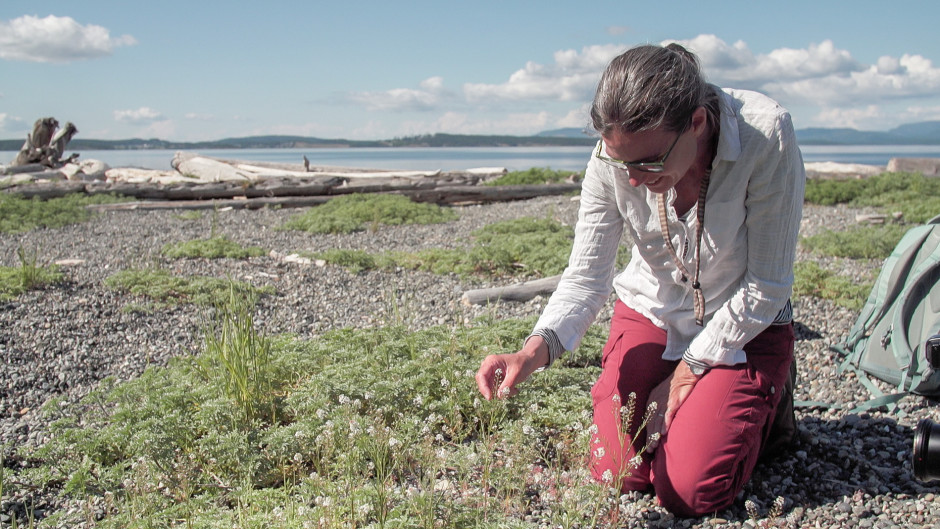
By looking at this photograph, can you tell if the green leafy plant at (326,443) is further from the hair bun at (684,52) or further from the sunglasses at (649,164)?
the hair bun at (684,52)

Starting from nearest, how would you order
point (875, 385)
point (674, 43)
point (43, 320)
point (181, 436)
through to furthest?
point (674, 43)
point (181, 436)
point (875, 385)
point (43, 320)

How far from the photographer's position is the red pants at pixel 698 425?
2.90 m

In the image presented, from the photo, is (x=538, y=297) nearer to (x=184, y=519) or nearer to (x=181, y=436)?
(x=181, y=436)

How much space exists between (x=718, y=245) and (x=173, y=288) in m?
5.29

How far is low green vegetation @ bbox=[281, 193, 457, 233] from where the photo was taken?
11.5 m

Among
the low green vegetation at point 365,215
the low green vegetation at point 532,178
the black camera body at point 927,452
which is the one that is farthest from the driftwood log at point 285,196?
the black camera body at point 927,452

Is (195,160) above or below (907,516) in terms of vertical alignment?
above

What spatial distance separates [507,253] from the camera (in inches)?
320

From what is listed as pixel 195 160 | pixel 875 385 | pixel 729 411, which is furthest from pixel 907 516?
pixel 195 160

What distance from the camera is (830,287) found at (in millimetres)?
6641

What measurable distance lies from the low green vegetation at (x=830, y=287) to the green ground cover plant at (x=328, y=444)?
342cm

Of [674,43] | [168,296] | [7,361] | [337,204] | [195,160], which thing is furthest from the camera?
[195,160]

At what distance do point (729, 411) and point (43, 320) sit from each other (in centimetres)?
525

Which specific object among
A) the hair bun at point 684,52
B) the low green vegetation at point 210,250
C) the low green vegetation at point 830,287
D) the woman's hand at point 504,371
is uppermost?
the hair bun at point 684,52
